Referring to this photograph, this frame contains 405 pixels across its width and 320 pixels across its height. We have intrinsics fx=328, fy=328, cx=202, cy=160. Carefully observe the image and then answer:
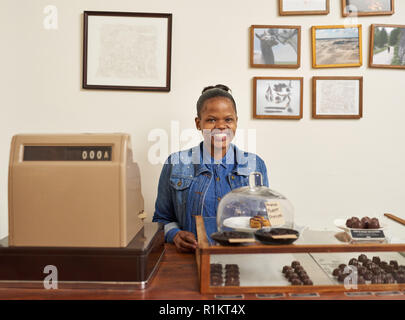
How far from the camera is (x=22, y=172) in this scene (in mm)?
1049

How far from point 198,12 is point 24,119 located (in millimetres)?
1428

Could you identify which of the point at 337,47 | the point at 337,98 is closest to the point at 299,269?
the point at 337,98

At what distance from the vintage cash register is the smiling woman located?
844mm

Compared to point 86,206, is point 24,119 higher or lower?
higher

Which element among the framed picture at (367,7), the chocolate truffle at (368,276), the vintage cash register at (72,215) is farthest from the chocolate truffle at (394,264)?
the framed picture at (367,7)

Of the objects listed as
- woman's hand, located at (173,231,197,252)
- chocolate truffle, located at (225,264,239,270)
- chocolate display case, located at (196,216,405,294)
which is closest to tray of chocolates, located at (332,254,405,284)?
chocolate display case, located at (196,216,405,294)

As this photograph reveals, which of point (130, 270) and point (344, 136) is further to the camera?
point (344, 136)

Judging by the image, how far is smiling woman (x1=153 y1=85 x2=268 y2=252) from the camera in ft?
6.08

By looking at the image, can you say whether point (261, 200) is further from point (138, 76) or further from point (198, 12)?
point (198, 12)

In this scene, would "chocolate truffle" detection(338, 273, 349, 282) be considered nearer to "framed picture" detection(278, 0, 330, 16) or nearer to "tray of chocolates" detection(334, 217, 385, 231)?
"tray of chocolates" detection(334, 217, 385, 231)

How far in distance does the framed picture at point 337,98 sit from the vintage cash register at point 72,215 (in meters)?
1.68

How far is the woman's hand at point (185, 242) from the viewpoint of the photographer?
1386mm
